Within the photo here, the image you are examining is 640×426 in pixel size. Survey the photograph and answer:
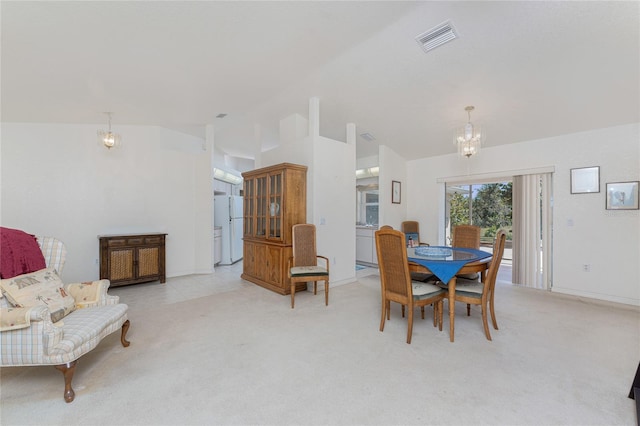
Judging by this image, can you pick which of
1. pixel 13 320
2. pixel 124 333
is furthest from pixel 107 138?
pixel 13 320

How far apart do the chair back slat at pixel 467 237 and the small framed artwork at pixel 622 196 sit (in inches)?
71.4

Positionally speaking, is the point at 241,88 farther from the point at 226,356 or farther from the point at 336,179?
the point at 226,356

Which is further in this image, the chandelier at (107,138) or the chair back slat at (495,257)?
the chandelier at (107,138)

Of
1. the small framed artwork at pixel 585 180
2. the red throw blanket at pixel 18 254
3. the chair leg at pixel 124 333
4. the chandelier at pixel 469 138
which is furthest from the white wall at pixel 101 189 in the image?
the small framed artwork at pixel 585 180

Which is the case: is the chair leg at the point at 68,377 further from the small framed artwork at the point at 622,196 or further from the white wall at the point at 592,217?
the small framed artwork at the point at 622,196

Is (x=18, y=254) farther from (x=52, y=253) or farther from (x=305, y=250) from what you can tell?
(x=305, y=250)

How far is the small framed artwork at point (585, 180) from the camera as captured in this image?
3.93m

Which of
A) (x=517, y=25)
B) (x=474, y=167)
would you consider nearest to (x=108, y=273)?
(x=517, y=25)

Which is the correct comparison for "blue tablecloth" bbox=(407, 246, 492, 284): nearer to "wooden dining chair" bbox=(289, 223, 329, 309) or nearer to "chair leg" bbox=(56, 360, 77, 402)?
"wooden dining chair" bbox=(289, 223, 329, 309)

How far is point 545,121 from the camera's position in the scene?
13.1 ft

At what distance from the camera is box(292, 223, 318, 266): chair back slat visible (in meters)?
4.00

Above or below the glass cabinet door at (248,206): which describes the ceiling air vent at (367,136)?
above

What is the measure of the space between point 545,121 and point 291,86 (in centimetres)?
372

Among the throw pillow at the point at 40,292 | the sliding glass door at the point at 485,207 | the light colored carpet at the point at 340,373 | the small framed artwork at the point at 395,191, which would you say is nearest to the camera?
the light colored carpet at the point at 340,373
